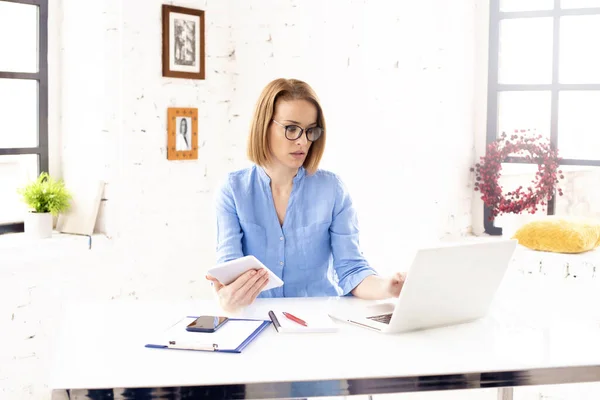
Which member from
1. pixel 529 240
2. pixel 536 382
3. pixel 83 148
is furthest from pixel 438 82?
pixel 536 382

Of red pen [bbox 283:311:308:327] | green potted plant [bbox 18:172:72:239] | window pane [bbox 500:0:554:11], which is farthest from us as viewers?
window pane [bbox 500:0:554:11]

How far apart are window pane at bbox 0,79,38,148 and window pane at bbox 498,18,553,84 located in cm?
229

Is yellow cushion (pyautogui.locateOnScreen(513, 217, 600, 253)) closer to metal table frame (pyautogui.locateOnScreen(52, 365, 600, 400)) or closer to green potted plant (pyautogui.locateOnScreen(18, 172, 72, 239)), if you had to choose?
metal table frame (pyautogui.locateOnScreen(52, 365, 600, 400))

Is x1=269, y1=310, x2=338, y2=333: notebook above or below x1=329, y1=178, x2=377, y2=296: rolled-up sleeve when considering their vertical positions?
below

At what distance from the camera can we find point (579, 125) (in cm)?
354

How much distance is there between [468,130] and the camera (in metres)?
3.71

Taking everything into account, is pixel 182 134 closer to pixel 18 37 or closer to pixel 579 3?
pixel 18 37

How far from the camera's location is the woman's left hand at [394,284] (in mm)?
2248

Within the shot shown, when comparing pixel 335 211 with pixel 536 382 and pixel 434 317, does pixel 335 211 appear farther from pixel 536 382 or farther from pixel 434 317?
pixel 536 382

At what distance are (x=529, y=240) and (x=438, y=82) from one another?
2.77ft

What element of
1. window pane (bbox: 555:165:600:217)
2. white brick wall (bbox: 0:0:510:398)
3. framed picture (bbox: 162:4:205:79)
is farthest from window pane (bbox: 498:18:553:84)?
framed picture (bbox: 162:4:205:79)

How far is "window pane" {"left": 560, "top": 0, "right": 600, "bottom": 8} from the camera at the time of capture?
3469 millimetres

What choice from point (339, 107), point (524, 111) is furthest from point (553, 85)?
point (339, 107)

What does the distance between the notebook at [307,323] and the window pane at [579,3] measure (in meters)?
2.25
